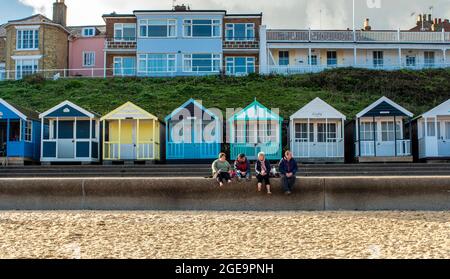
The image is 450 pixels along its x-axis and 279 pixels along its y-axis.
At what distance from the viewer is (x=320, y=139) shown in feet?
95.5

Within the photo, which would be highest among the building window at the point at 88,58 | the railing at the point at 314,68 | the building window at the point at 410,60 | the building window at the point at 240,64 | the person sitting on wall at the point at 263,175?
the building window at the point at 88,58

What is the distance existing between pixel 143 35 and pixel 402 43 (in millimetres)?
21737

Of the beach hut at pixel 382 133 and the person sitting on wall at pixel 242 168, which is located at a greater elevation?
the beach hut at pixel 382 133

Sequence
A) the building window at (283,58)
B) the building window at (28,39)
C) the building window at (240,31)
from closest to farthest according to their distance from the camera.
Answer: the building window at (240,31) < the building window at (28,39) < the building window at (283,58)

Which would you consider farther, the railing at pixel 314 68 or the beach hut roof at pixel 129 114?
the railing at pixel 314 68

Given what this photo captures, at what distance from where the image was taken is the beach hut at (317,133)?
93.9 ft

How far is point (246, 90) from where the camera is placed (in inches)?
1747

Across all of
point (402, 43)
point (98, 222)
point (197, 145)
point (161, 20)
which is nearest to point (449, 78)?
point (402, 43)

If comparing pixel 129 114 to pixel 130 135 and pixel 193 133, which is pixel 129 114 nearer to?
pixel 130 135

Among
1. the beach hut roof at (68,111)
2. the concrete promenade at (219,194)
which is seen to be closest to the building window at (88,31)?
the beach hut roof at (68,111)

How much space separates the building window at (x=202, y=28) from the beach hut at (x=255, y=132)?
84.3 ft

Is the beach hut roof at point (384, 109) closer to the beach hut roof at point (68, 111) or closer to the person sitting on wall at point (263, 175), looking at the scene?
the beach hut roof at point (68, 111)
